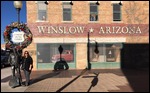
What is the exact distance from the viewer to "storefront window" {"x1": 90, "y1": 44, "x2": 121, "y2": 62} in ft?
83.3

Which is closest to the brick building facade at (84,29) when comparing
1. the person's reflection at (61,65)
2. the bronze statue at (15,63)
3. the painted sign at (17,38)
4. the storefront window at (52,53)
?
the storefront window at (52,53)

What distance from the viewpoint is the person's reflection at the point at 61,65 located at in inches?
988

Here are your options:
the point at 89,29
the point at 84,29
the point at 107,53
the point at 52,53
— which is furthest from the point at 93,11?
the point at 52,53

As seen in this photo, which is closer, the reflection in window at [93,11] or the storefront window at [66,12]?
the storefront window at [66,12]

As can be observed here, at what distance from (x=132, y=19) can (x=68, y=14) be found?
592cm

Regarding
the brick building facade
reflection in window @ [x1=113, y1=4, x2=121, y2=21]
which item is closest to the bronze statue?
the brick building facade

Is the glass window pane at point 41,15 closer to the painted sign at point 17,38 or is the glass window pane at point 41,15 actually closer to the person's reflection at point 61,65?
the person's reflection at point 61,65

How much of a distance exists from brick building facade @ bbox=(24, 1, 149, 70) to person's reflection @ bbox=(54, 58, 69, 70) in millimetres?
328

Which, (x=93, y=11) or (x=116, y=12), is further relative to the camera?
(x=116, y=12)

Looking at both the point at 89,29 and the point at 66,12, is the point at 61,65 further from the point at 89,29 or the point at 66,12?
the point at 66,12

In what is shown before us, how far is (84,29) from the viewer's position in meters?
25.0

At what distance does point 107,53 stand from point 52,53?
5.05 m

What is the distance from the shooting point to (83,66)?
25.1 meters

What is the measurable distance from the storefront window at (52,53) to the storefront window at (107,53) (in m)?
1.96
